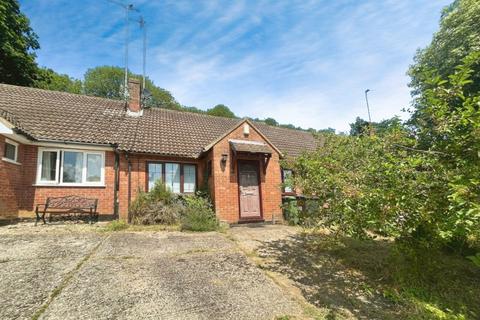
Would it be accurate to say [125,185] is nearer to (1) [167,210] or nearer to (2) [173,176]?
(2) [173,176]

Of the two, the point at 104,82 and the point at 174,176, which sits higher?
the point at 104,82

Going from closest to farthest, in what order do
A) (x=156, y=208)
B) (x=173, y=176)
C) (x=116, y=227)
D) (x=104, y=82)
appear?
(x=116, y=227) → (x=156, y=208) → (x=173, y=176) → (x=104, y=82)

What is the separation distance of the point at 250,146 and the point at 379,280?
7.09 metres

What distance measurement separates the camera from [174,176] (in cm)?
1174

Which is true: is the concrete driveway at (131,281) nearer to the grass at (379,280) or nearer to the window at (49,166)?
the grass at (379,280)

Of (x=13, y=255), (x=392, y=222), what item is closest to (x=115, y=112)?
(x=13, y=255)

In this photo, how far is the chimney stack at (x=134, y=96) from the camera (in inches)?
569

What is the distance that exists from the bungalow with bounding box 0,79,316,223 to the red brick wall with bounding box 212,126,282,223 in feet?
0.14

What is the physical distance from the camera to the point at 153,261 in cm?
549

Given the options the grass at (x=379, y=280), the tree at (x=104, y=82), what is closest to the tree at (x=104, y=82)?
the tree at (x=104, y=82)

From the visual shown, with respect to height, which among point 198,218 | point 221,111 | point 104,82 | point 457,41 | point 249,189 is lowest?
point 198,218

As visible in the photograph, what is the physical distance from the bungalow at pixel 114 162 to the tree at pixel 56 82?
45.3ft

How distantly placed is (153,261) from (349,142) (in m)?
6.13

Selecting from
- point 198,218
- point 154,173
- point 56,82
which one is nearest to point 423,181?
point 198,218
